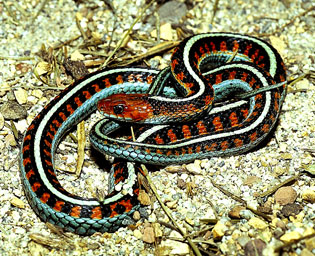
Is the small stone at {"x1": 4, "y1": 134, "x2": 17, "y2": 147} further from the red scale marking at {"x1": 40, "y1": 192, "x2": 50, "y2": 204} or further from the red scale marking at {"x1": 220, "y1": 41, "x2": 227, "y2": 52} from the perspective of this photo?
the red scale marking at {"x1": 220, "y1": 41, "x2": 227, "y2": 52}

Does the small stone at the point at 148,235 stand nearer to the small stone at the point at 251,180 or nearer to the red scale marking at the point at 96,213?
the red scale marking at the point at 96,213

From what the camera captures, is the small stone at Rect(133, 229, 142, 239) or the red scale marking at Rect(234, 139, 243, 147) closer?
the small stone at Rect(133, 229, 142, 239)

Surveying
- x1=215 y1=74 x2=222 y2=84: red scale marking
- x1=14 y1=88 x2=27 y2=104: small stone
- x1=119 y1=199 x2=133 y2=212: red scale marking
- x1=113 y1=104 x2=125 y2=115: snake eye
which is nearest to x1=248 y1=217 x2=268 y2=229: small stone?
x1=119 y1=199 x2=133 y2=212: red scale marking

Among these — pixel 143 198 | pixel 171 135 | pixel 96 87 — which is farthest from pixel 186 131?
pixel 96 87

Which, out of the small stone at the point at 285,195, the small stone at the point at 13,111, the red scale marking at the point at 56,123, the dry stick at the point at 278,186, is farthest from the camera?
the small stone at the point at 13,111

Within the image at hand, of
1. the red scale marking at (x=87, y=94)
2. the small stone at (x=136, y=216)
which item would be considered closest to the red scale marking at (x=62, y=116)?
the red scale marking at (x=87, y=94)

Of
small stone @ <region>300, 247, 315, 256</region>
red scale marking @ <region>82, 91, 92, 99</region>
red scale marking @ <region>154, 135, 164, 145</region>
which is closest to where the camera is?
small stone @ <region>300, 247, 315, 256</region>
